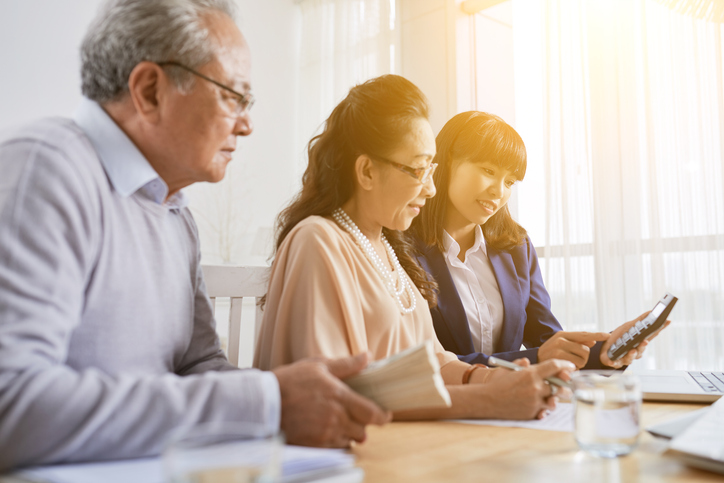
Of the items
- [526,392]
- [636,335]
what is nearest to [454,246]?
[636,335]

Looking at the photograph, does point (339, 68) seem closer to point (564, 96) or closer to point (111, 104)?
point (564, 96)

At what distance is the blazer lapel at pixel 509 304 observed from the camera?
1812 millimetres

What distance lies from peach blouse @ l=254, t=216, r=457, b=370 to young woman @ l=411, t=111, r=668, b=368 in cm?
47

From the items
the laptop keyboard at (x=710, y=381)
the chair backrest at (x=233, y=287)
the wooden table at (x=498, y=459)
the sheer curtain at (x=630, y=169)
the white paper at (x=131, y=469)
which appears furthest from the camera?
the sheer curtain at (x=630, y=169)

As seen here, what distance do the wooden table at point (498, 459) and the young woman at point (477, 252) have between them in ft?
2.71

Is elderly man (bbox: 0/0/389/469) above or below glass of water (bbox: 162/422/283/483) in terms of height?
above

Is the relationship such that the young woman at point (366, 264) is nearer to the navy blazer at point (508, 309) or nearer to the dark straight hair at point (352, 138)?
the dark straight hair at point (352, 138)

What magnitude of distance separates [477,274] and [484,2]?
2787 mm

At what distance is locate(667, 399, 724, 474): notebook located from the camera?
0.66 metres

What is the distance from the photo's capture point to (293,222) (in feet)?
4.56

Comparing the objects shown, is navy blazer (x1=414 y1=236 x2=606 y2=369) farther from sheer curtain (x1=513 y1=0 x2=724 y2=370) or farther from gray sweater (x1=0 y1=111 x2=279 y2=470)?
sheer curtain (x1=513 y1=0 x2=724 y2=370)

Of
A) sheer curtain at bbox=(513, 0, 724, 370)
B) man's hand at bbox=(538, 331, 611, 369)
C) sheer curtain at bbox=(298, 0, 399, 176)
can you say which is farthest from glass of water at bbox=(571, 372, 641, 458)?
sheer curtain at bbox=(298, 0, 399, 176)

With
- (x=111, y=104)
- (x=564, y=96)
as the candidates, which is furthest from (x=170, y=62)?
(x=564, y=96)

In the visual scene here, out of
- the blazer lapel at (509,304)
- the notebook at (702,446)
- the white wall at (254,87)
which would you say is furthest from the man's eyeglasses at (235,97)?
the white wall at (254,87)
